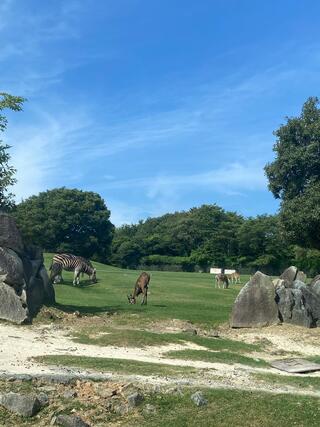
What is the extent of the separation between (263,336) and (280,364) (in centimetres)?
559

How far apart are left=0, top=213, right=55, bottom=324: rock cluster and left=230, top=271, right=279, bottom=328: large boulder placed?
24.1ft

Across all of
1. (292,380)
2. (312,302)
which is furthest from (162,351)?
(312,302)

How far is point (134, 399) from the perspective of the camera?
446 inches

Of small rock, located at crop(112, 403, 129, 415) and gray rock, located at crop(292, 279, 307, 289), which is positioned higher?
gray rock, located at crop(292, 279, 307, 289)

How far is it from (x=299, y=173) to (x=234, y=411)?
20515mm

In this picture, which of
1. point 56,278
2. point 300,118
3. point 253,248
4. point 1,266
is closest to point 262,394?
point 1,266

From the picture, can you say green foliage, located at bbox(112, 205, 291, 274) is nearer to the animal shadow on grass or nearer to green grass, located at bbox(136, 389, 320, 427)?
the animal shadow on grass

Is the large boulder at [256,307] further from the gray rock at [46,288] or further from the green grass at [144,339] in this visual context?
the gray rock at [46,288]

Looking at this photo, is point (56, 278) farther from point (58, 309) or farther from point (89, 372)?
point (89, 372)

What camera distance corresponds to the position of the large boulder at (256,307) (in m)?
24.5

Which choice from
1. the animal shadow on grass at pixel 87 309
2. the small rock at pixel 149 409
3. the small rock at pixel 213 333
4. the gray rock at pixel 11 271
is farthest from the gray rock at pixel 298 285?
the small rock at pixel 149 409

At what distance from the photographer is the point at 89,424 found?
10758mm

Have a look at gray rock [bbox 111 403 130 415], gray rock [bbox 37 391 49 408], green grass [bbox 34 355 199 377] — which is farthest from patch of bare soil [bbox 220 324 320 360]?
gray rock [bbox 37 391 49 408]

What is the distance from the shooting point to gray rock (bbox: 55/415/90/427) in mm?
10531
